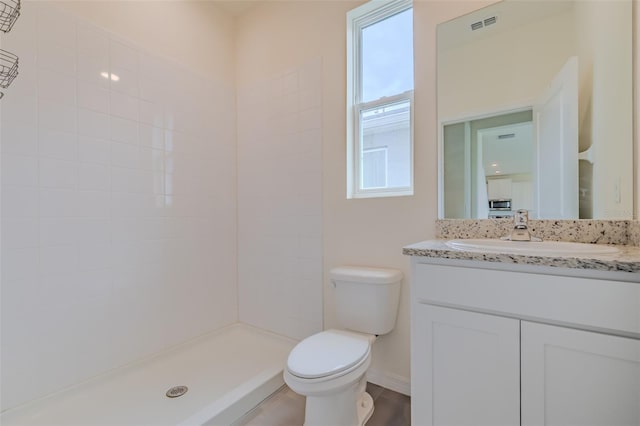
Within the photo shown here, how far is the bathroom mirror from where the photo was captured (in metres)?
1.17

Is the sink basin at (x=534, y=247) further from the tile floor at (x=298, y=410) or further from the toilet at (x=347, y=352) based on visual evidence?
the tile floor at (x=298, y=410)

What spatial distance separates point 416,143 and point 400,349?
1.15 metres

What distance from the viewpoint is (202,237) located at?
2.18 m

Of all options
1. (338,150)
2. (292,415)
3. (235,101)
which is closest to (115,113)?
(235,101)

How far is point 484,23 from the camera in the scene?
1.43 m

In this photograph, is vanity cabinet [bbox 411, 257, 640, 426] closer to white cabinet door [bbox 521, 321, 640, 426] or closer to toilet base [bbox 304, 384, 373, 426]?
white cabinet door [bbox 521, 321, 640, 426]

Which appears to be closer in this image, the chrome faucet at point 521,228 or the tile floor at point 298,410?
the chrome faucet at point 521,228

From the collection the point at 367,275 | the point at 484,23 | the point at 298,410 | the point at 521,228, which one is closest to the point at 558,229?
the point at 521,228

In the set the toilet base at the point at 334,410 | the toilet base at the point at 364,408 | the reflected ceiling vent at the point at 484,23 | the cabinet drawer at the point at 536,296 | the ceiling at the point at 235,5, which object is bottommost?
the toilet base at the point at 364,408

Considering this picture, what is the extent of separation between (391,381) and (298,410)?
546 mm

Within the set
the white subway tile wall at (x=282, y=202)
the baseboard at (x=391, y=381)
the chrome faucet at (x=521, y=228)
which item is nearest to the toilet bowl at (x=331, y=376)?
the baseboard at (x=391, y=381)

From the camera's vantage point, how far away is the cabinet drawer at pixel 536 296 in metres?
0.79

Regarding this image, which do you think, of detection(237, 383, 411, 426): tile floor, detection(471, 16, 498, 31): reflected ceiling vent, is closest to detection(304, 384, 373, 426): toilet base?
detection(237, 383, 411, 426): tile floor

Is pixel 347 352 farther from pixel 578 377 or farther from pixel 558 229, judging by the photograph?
pixel 558 229
